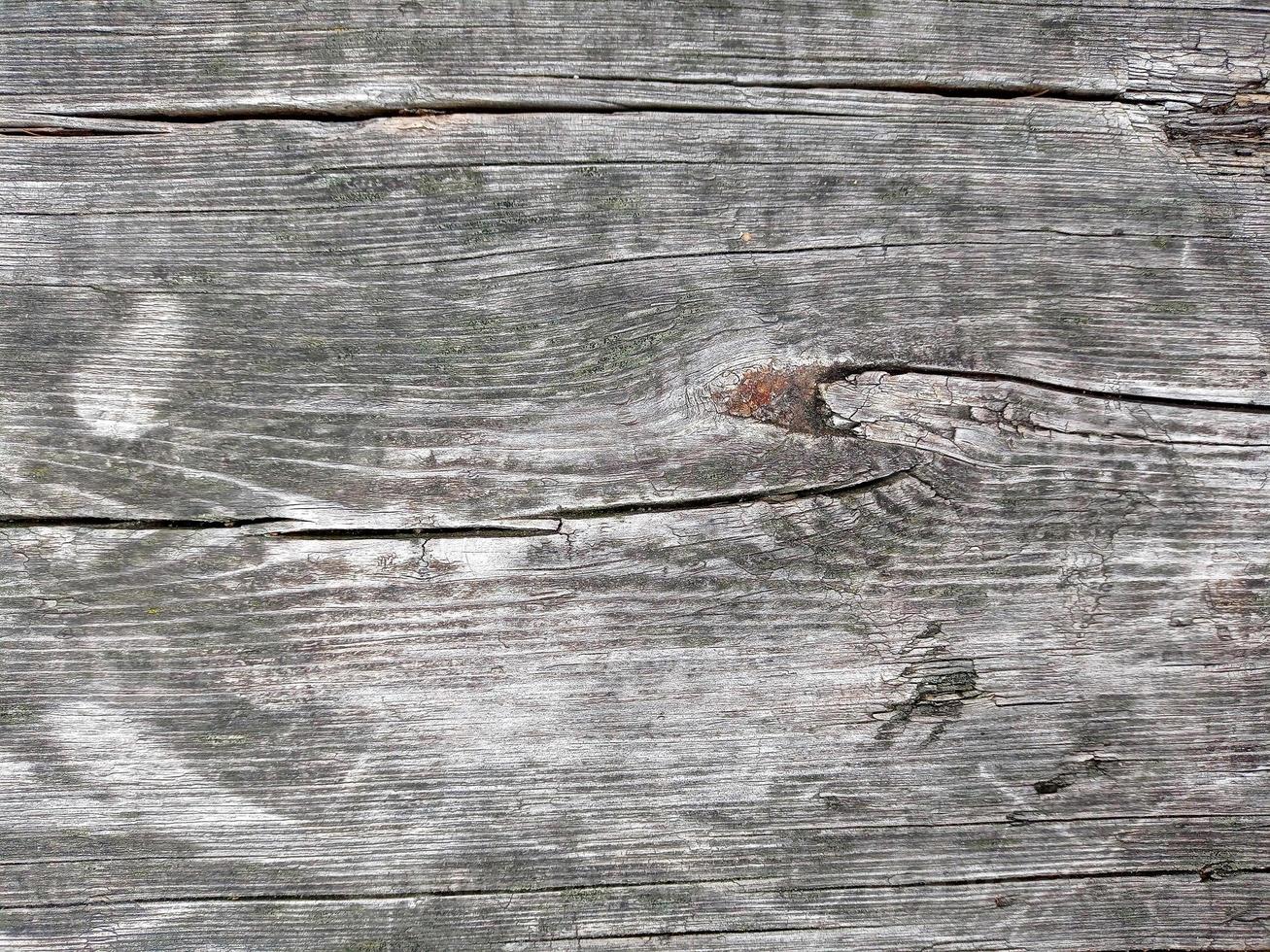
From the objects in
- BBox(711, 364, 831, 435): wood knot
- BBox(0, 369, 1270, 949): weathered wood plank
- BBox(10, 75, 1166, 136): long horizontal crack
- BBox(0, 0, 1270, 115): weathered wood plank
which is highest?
BBox(0, 0, 1270, 115): weathered wood plank

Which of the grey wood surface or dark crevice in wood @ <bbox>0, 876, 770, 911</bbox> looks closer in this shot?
the grey wood surface

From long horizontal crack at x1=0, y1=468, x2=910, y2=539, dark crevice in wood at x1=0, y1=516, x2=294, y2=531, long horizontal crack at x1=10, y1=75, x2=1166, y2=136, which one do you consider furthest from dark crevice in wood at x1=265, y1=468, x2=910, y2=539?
long horizontal crack at x1=10, y1=75, x2=1166, y2=136

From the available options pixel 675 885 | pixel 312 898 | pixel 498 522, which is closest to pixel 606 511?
pixel 498 522

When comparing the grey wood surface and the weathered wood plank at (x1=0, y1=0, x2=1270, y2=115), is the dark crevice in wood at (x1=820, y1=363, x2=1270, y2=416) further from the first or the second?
the weathered wood plank at (x1=0, y1=0, x2=1270, y2=115)

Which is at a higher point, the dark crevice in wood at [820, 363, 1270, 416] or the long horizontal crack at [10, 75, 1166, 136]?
the long horizontal crack at [10, 75, 1166, 136]

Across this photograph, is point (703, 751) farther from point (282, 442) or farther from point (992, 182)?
point (992, 182)

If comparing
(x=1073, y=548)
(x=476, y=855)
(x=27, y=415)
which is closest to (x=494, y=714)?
(x=476, y=855)

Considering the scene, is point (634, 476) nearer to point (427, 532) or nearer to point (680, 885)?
point (427, 532)
